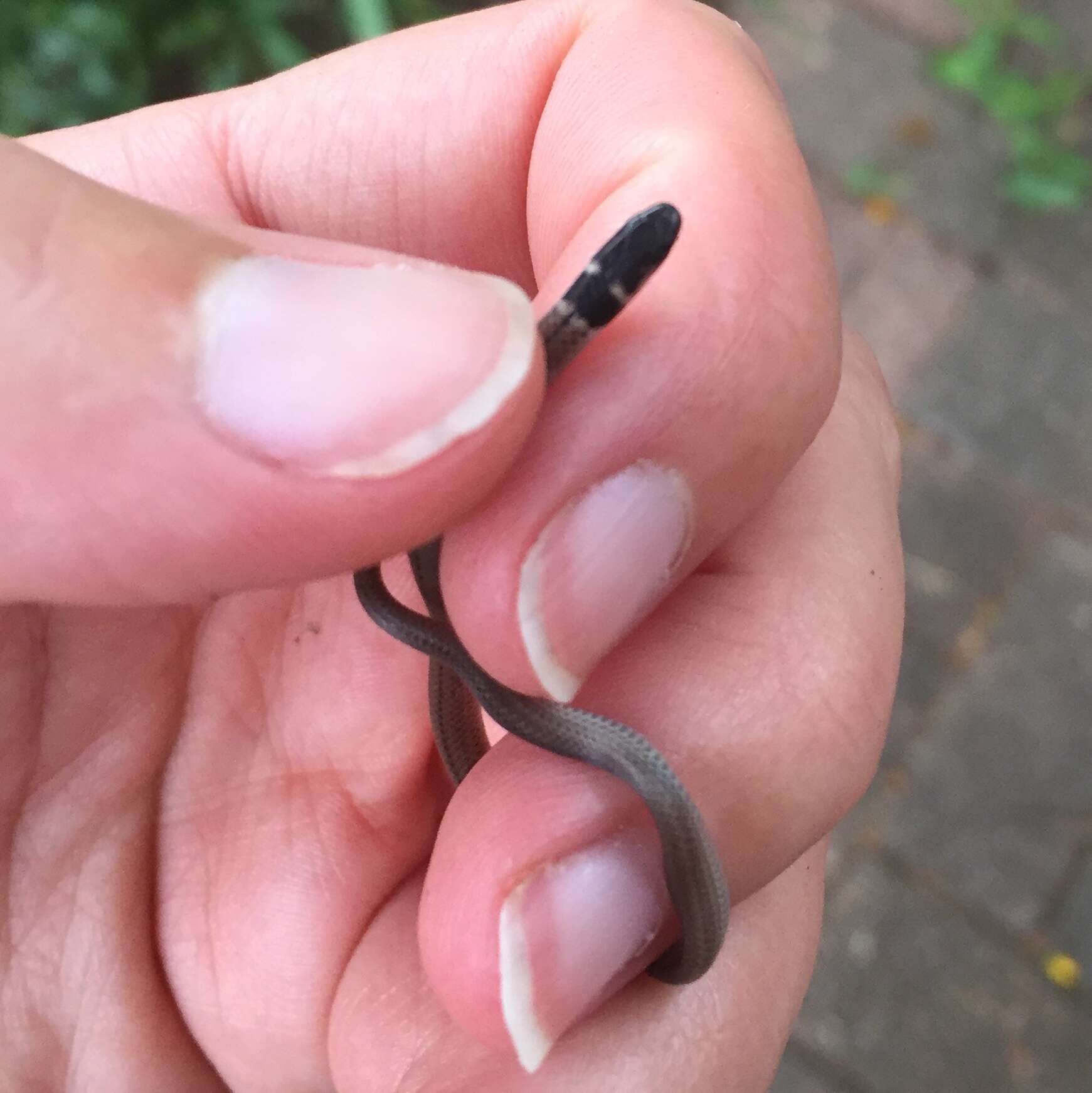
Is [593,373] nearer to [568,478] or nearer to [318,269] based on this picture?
[568,478]

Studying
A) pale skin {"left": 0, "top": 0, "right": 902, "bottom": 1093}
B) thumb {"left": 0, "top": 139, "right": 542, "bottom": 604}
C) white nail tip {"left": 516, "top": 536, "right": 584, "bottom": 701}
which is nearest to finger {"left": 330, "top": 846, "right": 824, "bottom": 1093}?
pale skin {"left": 0, "top": 0, "right": 902, "bottom": 1093}

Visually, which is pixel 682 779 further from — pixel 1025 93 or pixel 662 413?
pixel 1025 93

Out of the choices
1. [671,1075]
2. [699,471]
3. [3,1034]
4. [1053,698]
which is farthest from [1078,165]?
[3,1034]

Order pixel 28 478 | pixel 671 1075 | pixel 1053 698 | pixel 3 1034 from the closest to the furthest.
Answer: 1. pixel 28 478
2. pixel 671 1075
3. pixel 3 1034
4. pixel 1053 698

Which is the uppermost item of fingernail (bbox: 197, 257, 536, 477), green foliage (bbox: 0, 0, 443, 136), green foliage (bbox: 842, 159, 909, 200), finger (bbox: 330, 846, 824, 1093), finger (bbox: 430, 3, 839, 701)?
fingernail (bbox: 197, 257, 536, 477)

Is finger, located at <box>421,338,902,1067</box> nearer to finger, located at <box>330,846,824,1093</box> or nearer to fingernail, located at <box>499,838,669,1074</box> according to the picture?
fingernail, located at <box>499,838,669,1074</box>

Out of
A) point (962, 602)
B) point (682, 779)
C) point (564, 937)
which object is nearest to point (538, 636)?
point (682, 779)
